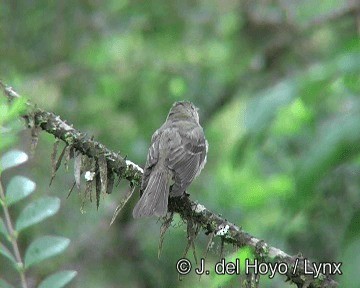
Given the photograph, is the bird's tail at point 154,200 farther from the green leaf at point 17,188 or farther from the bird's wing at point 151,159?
the green leaf at point 17,188

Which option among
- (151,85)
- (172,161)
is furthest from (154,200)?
(151,85)

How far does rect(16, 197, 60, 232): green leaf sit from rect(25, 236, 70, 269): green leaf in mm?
64

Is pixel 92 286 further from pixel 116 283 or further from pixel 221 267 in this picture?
pixel 221 267

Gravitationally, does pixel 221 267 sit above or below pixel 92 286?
below

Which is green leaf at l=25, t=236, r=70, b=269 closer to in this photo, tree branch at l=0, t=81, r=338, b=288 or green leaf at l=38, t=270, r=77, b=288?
green leaf at l=38, t=270, r=77, b=288

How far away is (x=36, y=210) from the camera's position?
79.4 inches

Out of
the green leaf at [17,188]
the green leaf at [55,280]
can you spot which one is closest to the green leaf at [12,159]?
the green leaf at [17,188]

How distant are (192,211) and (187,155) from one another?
144 cm

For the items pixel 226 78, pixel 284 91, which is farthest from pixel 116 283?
pixel 284 91

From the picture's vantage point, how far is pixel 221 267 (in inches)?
83.9

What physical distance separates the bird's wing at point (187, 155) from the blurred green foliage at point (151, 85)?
62.7 inches

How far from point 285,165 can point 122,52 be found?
2.45 meters

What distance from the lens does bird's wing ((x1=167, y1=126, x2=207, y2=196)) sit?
433cm

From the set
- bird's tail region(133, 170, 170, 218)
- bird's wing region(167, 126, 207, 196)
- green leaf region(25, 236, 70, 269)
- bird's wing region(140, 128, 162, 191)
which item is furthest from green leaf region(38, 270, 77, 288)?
bird's wing region(167, 126, 207, 196)
